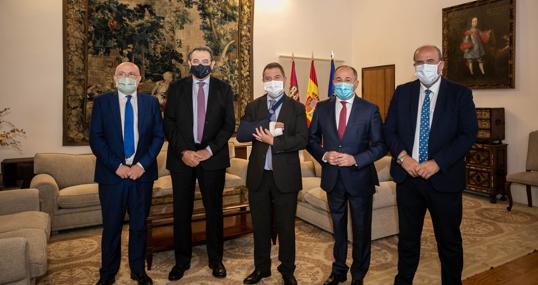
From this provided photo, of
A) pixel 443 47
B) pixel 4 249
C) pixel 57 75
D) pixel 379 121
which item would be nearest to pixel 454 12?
pixel 443 47

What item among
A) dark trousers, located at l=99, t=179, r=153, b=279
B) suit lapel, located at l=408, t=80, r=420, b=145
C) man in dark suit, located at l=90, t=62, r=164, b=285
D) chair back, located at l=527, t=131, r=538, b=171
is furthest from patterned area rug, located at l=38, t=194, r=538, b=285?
suit lapel, located at l=408, t=80, r=420, b=145

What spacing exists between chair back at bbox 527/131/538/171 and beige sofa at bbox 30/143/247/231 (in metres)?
3.98

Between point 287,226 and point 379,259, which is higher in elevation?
point 287,226

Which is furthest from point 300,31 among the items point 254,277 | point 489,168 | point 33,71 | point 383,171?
point 254,277

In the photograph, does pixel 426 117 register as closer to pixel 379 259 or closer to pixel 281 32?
pixel 379 259

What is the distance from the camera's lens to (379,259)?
136 inches

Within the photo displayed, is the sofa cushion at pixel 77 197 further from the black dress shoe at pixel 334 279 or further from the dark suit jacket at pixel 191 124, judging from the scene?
the black dress shoe at pixel 334 279

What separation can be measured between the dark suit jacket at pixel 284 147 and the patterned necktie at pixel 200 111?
34cm

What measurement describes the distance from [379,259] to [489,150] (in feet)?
10.4

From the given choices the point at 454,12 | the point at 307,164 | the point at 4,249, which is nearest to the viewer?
the point at 4,249

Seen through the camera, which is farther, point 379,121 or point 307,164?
point 307,164

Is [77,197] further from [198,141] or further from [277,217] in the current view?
[277,217]

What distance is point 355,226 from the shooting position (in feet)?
8.87

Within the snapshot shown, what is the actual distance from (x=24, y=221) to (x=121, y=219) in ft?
2.80
